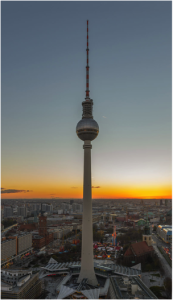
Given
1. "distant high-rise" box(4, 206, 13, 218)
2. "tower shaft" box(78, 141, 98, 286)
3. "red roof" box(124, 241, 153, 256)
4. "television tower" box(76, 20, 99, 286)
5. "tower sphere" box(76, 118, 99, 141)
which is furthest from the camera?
"distant high-rise" box(4, 206, 13, 218)

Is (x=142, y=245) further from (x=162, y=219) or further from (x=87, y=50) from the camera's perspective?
(x=162, y=219)

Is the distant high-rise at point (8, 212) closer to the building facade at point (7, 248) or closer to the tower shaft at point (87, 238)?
the building facade at point (7, 248)

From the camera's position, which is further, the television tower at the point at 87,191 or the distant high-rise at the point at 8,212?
the distant high-rise at the point at 8,212

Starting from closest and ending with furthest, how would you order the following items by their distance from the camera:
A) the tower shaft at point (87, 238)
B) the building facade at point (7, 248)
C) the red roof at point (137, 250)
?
1. the tower shaft at point (87, 238)
2. the red roof at point (137, 250)
3. the building facade at point (7, 248)

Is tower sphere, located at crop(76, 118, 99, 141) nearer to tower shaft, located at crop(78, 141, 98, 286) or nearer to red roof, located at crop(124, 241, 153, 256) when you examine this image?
tower shaft, located at crop(78, 141, 98, 286)

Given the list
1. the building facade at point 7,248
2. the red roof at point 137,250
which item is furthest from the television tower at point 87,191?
the building facade at point 7,248

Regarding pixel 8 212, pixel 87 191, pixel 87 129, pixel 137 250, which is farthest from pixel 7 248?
pixel 8 212

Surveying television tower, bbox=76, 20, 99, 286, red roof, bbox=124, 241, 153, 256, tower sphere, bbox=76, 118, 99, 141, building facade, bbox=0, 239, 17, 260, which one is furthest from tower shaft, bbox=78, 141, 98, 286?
building facade, bbox=0, 239, 17, 260

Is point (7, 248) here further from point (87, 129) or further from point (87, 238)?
point (87, 129)
